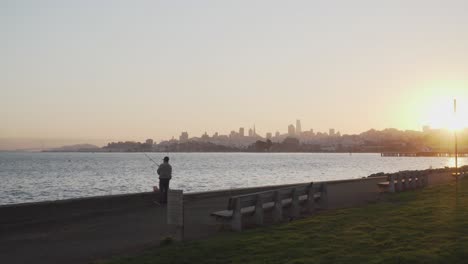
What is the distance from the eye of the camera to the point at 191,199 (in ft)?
58.5

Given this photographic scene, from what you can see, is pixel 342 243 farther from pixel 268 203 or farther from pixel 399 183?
pixel 399 183

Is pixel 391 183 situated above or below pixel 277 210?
above

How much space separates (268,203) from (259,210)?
921mm

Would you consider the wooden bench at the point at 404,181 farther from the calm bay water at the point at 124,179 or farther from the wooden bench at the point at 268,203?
the calm bay water at the point at 124,179

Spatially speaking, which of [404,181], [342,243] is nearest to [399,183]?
[404,181]

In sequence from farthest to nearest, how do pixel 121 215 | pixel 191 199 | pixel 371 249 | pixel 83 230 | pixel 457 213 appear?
pixel 191 199, pixel 121 215, pixel 457 213, pixel 83 230, pixel 371 249

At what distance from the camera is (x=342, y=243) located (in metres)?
9.44

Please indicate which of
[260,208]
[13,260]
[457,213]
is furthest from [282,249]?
[457,213]

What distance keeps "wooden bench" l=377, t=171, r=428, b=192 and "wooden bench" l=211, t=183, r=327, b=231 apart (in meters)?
6.83

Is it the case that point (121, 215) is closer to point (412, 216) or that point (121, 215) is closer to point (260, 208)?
point (260, 208)

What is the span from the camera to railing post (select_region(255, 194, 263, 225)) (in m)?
12.5

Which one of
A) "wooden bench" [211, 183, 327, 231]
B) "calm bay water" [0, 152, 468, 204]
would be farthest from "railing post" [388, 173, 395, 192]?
"calm bay water" [0, 152, 468, 204]

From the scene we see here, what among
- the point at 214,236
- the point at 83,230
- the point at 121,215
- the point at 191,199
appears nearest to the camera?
the point at 214,236

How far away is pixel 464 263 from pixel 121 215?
9103mm
